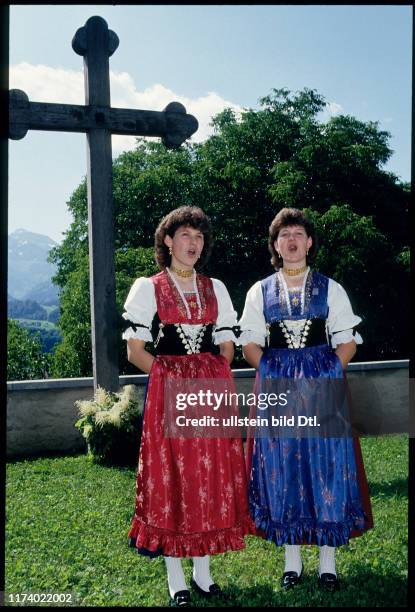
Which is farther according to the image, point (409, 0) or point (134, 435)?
point (134, 435)

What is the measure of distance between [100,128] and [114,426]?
2.82 metres

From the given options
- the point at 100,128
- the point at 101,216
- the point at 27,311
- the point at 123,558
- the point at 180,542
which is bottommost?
the point at 123,558

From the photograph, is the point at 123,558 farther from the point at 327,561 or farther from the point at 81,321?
the point at 81,321

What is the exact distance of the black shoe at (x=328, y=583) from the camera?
325 cm

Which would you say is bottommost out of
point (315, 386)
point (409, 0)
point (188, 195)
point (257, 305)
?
point (315, 386)

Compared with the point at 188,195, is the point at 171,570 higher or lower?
lower

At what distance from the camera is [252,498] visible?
11.1 ft

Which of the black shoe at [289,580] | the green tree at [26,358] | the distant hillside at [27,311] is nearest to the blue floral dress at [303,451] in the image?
the black shoe at [289,580]

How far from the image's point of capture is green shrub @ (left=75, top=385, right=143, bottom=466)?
566cm

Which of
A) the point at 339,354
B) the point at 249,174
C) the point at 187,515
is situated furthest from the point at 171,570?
the point at 249,174

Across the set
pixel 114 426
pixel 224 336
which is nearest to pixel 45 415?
pixel 114 426

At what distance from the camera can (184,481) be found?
3.17 meters

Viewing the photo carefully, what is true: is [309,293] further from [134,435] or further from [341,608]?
[134,435]

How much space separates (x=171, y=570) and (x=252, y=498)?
23.5 inches
